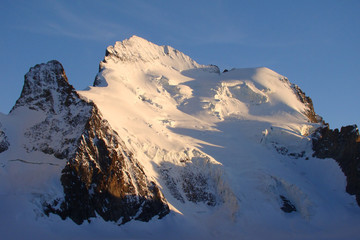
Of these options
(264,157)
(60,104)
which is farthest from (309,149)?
(60,104)

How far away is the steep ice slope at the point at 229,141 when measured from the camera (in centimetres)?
6756

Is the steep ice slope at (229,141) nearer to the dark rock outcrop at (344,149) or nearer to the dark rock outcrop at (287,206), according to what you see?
the dark rock outcrop at (287,206)

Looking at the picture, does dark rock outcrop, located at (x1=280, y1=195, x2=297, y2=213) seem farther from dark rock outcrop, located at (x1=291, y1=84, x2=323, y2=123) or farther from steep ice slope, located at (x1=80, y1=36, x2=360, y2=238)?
dark rock outcrop, located at (x1=291, y1=84, x2=323, y2=123)

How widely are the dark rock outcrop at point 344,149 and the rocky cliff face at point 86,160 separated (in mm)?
30540

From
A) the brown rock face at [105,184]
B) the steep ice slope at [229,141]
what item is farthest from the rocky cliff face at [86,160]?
the steep ice slope at [229,141]

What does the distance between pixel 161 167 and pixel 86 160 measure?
1458cm

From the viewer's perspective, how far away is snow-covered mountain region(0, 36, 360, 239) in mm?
56875

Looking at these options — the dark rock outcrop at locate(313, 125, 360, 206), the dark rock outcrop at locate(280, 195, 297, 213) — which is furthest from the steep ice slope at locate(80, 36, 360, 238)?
the dark rock outcrop at locate(313, 125, 360, 206)

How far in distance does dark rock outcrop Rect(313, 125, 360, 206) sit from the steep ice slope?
1.27 metres

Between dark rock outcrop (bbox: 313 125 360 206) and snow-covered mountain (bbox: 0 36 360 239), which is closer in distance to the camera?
snow-covered mountain (bbox: 0 36 360 239)

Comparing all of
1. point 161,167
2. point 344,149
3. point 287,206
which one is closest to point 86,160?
point 161,167

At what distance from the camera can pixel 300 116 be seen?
96188 mm

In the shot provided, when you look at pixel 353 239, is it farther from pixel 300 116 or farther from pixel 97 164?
pixel 300 116

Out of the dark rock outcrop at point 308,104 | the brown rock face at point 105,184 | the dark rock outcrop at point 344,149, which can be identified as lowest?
the brown rock face at point 105,184
